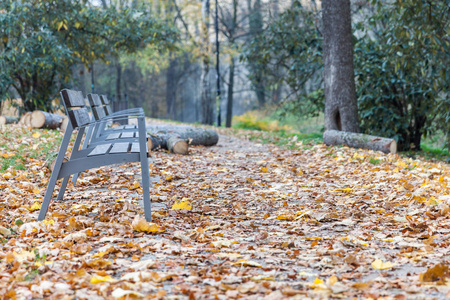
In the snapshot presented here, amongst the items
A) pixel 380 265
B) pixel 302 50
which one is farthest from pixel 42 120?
pixel 380 265

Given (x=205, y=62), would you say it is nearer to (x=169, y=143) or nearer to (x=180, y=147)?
(x=169, y=143)

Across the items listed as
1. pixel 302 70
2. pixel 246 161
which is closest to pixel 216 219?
pixel 246 161

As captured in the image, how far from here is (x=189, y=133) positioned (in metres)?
9.45

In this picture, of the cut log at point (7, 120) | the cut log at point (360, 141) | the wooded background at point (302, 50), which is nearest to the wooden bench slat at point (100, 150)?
the cut log at point (360, 141)

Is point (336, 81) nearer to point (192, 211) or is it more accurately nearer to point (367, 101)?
point (367, 101)

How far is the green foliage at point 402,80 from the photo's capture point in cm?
883

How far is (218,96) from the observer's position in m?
19.2

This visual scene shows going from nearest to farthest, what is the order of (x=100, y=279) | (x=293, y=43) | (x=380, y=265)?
1. (x=100, y=279)
2. (x=380, y=265)
3. (x=293, y=43)

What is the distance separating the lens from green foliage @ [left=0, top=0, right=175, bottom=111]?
1058cm

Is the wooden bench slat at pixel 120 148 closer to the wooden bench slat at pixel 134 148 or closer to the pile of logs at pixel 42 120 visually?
the wooden bench slat at pixel 134 148

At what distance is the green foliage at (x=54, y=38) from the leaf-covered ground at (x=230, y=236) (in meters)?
5.21

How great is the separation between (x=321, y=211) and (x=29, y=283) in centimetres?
267

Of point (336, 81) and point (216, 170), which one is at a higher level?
point (336, 81)

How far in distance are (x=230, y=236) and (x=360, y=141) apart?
5.83m
